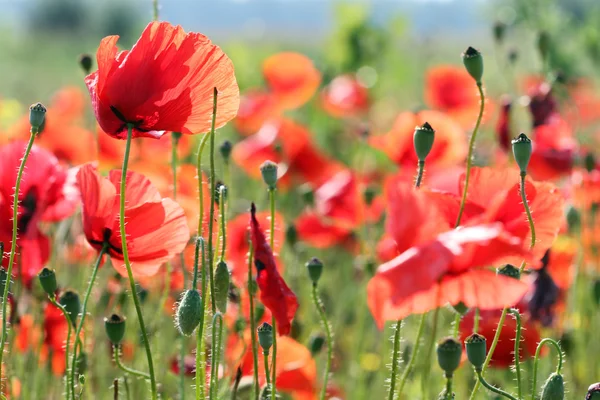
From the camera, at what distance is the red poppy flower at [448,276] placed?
80 cm

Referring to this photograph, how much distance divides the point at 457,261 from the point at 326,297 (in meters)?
1.68

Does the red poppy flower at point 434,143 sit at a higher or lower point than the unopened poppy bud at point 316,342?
higher

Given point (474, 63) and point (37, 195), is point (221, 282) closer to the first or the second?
point (474, 63)

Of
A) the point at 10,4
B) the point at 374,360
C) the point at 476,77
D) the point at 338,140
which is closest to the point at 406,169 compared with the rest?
the point at 374,360

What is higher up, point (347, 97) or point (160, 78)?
point (347, 97)

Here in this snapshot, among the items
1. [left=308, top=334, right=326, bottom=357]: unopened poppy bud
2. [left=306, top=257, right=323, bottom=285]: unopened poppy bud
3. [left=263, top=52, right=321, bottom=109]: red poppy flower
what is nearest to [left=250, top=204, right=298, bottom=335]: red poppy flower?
[left=306, top=257, right=323, bottom=285]: unopened poppy bud

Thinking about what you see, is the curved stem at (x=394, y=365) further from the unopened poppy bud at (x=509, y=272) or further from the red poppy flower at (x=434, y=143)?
the red poppy flower at (x=434, y=143)

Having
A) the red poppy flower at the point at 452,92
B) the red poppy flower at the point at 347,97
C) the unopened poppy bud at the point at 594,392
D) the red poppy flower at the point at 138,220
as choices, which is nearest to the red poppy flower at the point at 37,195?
the red poppy flower at the point at 138,220

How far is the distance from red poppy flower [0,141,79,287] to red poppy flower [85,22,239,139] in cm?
46

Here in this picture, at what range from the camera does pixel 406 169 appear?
2506 mm

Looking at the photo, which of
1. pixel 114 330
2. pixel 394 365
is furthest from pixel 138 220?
pixel 394 365

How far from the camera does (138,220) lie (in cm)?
120

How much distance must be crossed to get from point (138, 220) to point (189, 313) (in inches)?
7.9

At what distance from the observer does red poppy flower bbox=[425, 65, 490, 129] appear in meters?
3.36
